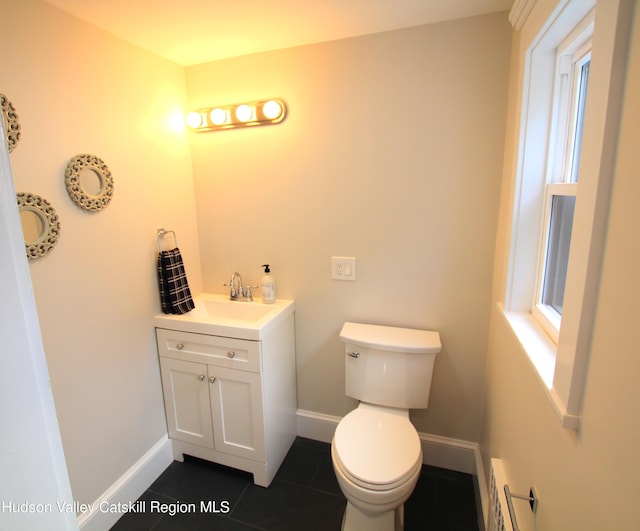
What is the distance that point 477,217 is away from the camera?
61.4 inches

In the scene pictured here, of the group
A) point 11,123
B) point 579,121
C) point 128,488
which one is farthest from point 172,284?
point 579,121

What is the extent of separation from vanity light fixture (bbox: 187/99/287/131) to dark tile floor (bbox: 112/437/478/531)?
6.21 feet

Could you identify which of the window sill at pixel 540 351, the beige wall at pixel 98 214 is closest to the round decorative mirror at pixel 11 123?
the beige wall at pixel 98 214

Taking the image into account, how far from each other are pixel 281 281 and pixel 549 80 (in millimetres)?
1494

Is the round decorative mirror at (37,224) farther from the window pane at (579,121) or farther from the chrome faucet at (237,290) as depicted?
the window pane at (579,121)

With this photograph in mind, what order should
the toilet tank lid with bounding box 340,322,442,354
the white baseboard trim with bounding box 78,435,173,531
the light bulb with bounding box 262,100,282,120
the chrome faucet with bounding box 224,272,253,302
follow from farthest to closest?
1. the chrome faucet with bounding box 224,272,253,302
2. the light bulb with bounding box 262,100,282,120
3. the toilet tank lid with bounding box 340,322,442,354
4. the white baseboard trim with bounding box 78,435,173,531

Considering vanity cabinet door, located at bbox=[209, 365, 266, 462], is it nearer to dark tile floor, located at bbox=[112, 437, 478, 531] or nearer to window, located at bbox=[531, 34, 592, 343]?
dark tile floor, located at bbox=[112, 437, 478, 531]

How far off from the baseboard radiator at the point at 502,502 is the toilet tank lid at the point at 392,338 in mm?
513

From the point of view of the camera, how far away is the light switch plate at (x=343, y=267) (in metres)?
1.78

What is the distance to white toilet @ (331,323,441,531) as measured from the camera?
123 centimetres

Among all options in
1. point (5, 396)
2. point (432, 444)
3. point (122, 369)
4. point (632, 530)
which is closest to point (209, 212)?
point (122, 369)

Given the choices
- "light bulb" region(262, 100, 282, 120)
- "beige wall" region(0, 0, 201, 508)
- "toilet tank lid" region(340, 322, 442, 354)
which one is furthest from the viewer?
"light bulb" region(262, 100, 282, 120)

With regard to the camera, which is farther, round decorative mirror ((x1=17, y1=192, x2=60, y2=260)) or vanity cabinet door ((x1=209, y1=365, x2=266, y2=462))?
vanity cabinet door ((x1=209, y1=365, x2=266, y2=462))

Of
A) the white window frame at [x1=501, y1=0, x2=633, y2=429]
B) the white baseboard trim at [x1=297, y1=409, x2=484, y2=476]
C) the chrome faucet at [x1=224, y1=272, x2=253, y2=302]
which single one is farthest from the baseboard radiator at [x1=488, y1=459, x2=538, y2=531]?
the chrome faucet at [x1=224, y1=272, x2=253, y2=302]
